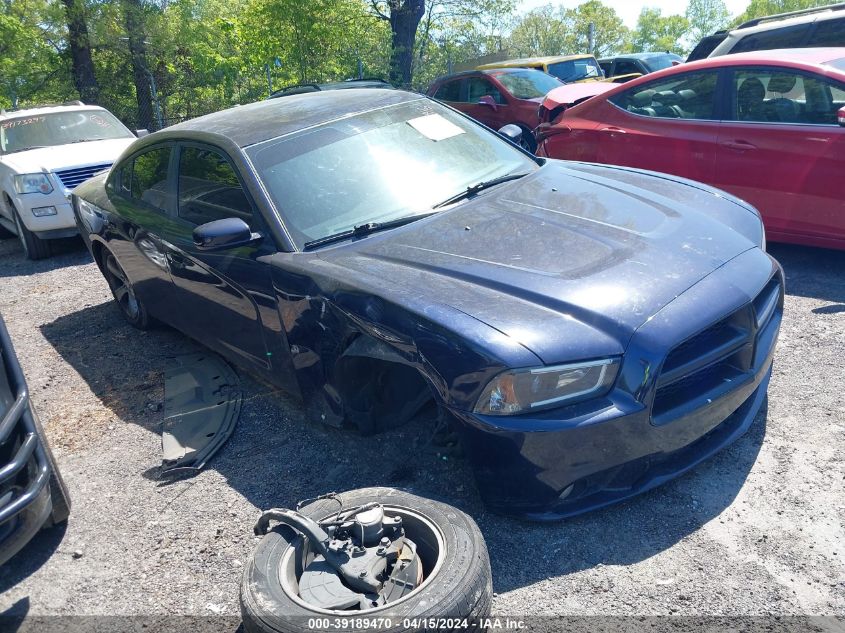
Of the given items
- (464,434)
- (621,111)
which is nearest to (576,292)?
(464,434)

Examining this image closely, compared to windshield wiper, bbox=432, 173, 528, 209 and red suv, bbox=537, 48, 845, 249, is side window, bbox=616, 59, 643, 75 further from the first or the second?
windshield wiper, bbox=432, 173, 528, 209

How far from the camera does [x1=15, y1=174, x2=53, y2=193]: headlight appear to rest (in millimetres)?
8062

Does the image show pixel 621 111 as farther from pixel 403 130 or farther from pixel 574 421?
pixel 574 421

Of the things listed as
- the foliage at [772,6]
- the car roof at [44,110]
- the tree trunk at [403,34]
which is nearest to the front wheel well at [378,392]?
the car roof at [44,110]

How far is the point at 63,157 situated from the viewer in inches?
333

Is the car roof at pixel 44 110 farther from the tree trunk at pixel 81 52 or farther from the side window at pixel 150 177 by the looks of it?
the tree trunk at pixel 81 52

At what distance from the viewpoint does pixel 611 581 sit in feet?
8.80

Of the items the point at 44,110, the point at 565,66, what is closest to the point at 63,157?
the point at 44,110

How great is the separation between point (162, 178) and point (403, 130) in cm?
159

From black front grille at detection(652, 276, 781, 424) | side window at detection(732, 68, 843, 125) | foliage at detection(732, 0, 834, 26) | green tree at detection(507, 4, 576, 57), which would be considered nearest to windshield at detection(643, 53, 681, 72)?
side window at detection(732, 68, 843, 125)

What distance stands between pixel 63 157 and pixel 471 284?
23.3 feet

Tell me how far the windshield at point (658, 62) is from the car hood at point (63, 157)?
1264cm

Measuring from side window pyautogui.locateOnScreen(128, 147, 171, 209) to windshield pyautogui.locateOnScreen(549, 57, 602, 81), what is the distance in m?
10.4

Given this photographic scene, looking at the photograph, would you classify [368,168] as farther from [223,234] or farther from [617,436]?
[617,436]
